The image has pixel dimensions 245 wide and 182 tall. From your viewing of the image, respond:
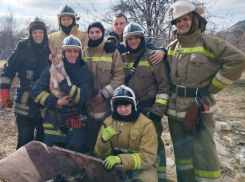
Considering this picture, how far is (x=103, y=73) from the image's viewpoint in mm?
3412

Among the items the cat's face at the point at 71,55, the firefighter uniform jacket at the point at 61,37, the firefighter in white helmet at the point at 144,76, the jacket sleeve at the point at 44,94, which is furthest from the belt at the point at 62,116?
the firefighter uniform jacket at the point at 61,37

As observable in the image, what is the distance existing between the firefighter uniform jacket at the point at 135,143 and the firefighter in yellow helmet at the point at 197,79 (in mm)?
448

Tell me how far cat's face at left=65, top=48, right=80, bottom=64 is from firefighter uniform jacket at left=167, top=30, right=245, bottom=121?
1210 millimetres

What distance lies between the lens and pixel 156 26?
283 inches

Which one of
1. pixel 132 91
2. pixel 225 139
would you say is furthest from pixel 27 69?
pixel 225 139

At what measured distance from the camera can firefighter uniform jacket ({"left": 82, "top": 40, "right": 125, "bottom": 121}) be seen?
11.1 feet

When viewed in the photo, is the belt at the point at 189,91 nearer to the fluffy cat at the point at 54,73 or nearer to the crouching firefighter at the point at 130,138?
the crouching firefighter at the point at 130,138

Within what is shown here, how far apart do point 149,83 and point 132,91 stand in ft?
1.30

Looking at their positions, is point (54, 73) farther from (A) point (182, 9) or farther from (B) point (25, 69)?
(A) point (182, 9)

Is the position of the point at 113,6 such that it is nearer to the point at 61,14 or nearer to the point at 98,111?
the point at 61,14

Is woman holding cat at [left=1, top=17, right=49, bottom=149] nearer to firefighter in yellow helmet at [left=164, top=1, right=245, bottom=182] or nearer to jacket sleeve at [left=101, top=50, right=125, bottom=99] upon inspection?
jacket sleeve at [left=101, top=50, right=125, bottom=99]

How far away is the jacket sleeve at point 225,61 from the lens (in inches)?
108

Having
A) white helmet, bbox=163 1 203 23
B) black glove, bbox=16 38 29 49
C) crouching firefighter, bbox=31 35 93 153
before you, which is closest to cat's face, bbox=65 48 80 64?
crouching firefighter, bbox=31 35 93 153

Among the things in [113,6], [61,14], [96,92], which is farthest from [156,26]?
[96,92]
